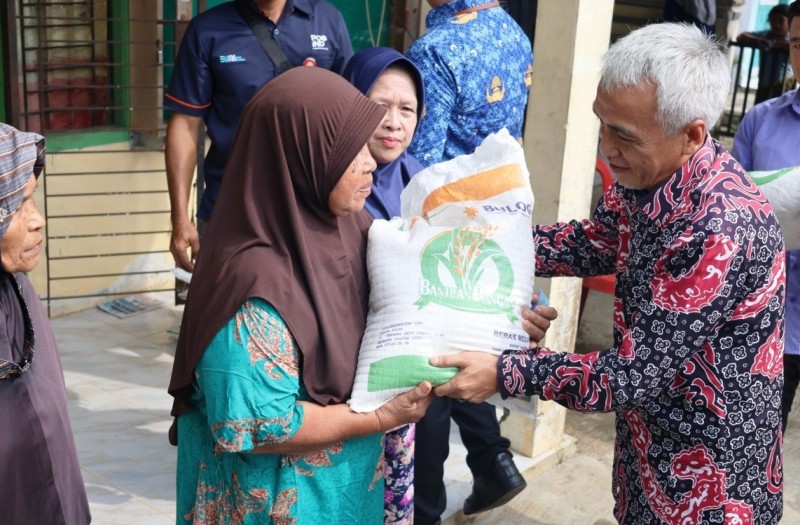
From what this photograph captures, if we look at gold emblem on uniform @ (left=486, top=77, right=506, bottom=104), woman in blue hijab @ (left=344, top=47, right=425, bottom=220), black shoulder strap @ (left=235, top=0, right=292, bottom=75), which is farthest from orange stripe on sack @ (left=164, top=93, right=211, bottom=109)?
gold emblem on uniform @ (left=486, top=77, right=506, bottom=104)

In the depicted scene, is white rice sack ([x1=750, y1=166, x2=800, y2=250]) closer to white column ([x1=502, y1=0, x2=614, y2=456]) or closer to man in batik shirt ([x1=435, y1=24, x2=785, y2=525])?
man in batik shirt ([x1=435, y1=24, x2=785, y2=525])

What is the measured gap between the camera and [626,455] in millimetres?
2328

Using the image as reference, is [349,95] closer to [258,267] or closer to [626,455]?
[258,267]

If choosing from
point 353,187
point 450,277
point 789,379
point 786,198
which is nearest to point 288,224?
point 353,187

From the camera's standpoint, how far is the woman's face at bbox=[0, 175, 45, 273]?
6.58 ft

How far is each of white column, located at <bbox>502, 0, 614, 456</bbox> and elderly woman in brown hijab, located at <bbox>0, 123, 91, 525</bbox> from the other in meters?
2.22

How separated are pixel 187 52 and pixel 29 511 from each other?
6.86ft

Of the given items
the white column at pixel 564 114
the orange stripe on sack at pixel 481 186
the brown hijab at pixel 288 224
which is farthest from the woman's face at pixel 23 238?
the white column at pixel 564 114

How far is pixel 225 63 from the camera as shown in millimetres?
3658

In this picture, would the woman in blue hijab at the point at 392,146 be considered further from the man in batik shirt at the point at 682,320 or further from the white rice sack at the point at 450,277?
the man in batik shirt at the point at 682,320

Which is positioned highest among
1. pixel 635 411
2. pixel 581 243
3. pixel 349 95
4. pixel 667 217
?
pixel 349 95

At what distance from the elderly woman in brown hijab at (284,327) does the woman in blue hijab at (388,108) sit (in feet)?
2.22

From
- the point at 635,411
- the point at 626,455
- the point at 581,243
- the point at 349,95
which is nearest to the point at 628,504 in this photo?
the point at 626,455

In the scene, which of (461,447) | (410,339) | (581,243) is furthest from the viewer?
(461,447)
